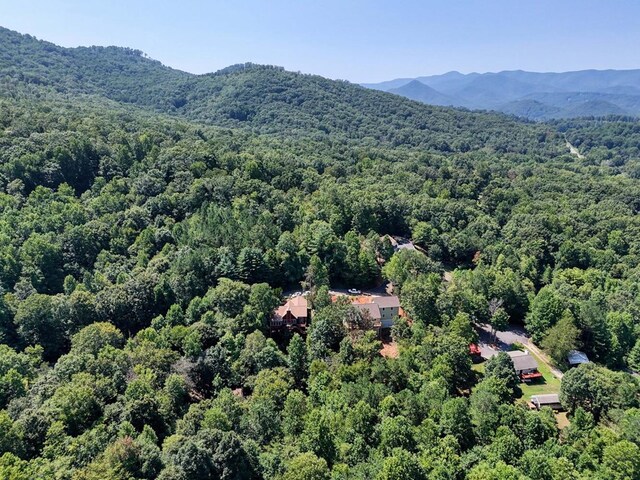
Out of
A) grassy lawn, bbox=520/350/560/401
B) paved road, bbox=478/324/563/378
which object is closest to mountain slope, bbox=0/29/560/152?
paved road, bbox=478/324/563/378

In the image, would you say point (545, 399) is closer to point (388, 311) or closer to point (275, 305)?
point (388, 311)

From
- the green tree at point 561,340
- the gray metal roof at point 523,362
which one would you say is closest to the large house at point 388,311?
the gray metal roof at point 523,362

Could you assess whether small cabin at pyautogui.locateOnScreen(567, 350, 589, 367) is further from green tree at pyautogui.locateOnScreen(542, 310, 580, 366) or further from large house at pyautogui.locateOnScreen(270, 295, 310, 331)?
large house at pyautogui.locateOnScreen(270, 295, 310, 331)

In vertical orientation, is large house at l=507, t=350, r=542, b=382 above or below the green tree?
below

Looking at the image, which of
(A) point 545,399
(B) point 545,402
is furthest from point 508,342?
(B) point 545,402

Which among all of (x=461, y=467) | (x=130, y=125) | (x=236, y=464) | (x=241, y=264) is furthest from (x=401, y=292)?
(x=130, y=125)

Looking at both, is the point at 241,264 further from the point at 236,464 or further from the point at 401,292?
the point at 236,464

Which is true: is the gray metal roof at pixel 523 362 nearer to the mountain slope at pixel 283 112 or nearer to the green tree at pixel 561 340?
the green tree at pixel 561 340
